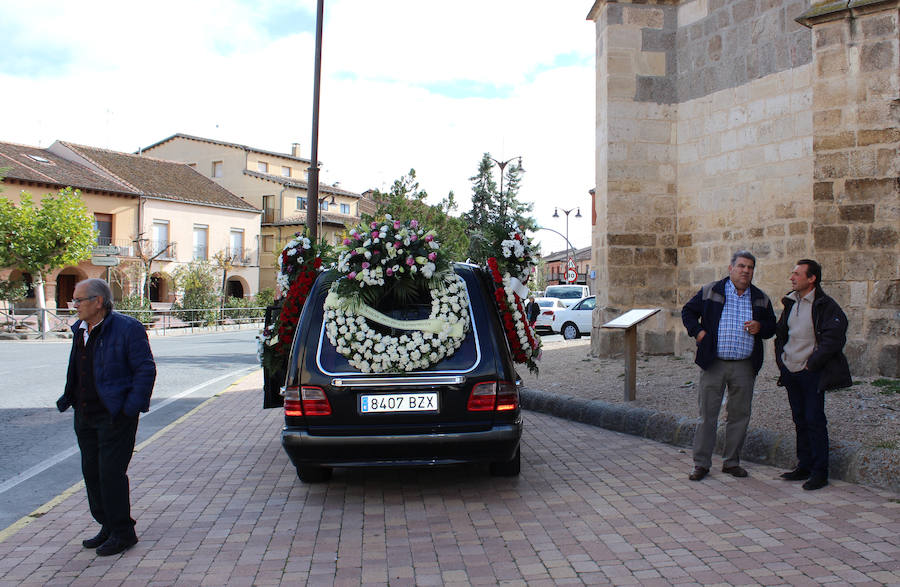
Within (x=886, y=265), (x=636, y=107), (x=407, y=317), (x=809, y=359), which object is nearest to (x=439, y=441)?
(x=407, y=317)

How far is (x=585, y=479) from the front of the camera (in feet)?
18.6

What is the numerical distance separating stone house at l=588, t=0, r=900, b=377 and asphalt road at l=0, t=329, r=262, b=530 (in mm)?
6875

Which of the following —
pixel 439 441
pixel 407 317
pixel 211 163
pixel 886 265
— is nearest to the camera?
pixel 439 441

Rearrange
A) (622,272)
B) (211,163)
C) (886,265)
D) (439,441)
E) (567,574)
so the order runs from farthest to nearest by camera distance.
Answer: (211,163), (622,272), (886,265), (439,441), (567,574)

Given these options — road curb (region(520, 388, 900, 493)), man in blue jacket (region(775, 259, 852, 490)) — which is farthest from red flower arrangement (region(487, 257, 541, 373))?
man in blue jacket (region(775, 259, 852, 490))

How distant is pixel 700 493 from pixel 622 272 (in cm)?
749

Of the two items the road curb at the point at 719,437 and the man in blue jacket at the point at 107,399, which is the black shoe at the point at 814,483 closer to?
the road curb at the point at 719,437

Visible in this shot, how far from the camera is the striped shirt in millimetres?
5574

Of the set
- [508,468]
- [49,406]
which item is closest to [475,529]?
[508,468]

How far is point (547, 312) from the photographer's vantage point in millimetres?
24812

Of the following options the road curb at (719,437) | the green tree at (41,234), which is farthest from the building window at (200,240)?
the road curb at (719,437)

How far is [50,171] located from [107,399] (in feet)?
128

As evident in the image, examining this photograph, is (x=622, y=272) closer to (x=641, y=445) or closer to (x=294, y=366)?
(x=641, y=445)

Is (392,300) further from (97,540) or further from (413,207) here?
(413,207)
